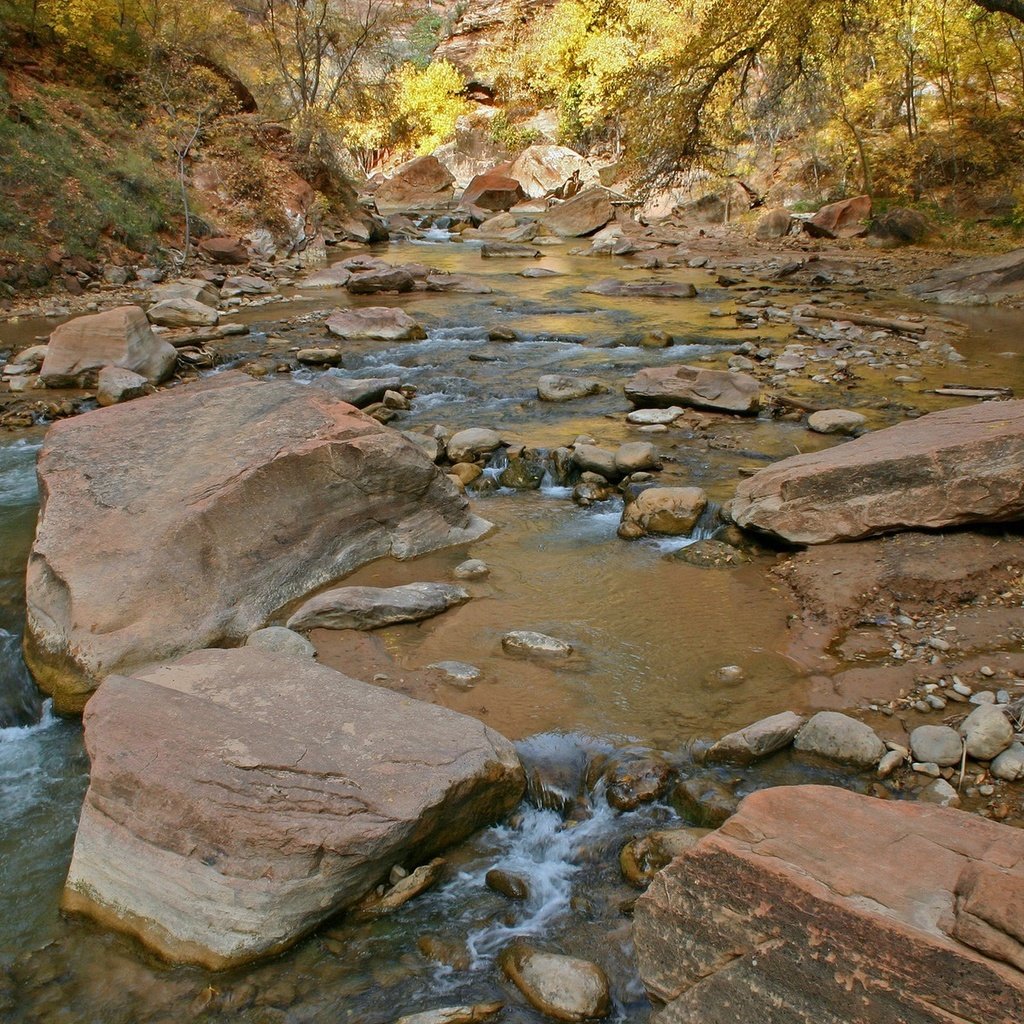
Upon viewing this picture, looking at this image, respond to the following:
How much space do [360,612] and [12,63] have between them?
19120 millimetres

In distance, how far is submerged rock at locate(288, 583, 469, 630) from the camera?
4.96 meters

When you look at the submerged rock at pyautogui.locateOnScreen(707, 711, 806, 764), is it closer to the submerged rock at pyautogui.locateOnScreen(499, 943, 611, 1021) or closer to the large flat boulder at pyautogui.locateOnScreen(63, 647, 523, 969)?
the large flat boulder at pyautogui.locateOnScreen(63, 647, 523, 969)

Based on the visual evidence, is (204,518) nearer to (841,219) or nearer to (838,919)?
(838,919)

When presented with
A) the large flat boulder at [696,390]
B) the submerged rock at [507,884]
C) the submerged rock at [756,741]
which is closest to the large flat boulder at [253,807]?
the submerged rock at [507,884]

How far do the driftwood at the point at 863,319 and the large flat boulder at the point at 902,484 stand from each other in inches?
261

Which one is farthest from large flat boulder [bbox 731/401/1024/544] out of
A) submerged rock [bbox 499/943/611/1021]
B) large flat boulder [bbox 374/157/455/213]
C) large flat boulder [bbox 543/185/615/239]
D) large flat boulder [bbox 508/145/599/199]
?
large flat boulder [bbox 374/157/455/213]

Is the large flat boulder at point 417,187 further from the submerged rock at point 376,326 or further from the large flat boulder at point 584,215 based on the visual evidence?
the submerged rock at point 376,326

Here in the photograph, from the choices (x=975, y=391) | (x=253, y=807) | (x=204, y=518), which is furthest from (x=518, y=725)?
(x=975, y=391)

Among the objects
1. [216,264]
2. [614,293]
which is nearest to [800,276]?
[614,293]

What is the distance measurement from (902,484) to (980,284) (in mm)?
11385

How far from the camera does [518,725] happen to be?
413 centimetres

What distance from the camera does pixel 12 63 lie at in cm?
1817

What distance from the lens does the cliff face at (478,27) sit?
45781mm

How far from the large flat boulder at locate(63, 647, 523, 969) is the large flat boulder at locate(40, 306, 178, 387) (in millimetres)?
7421
